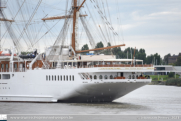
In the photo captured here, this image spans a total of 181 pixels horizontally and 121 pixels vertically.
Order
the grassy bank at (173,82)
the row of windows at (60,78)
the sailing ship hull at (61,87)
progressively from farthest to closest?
1. the grassy bank at (173,82)
2. the row of windows at (60,78)
3. the sailing ship hull at (61,87)

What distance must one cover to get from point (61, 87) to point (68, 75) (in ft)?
6.82

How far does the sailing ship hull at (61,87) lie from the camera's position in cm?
5116

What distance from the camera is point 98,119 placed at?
40.7 m

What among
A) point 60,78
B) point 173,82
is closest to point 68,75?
point 60,78

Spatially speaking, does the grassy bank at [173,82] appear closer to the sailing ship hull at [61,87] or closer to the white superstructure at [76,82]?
the sailing ship hull at [61,87]

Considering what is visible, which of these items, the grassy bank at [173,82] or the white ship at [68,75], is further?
the grassy bank at [173,82]

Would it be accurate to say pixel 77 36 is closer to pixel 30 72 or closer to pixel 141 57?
pixel 30 72

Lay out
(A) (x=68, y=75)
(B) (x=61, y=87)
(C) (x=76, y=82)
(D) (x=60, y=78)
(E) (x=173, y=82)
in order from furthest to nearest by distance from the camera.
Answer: (E) (x=173, y=82)
(D) (x=60, y=78)
(B) (x=61, y=87)
(A) (x=68, y=75)
(C) (x=76, y=82)

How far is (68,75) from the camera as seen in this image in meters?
A: 52.9

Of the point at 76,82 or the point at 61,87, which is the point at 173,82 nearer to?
the point at 61,87

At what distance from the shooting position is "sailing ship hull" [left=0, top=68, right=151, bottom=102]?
168ft

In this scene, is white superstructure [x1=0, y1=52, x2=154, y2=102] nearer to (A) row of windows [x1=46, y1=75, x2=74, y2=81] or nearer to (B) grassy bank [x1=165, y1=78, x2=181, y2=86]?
(A) row of windows [x1=46, y1=75, x2=74, y2=81]

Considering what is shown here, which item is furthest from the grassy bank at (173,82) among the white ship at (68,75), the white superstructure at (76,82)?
the white superstructure at (76,82)

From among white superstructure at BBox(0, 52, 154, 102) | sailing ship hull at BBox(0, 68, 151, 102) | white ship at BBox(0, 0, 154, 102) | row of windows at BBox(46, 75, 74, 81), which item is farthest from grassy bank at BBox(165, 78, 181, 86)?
row of windows at BBox(46, 75, 74, 81)
